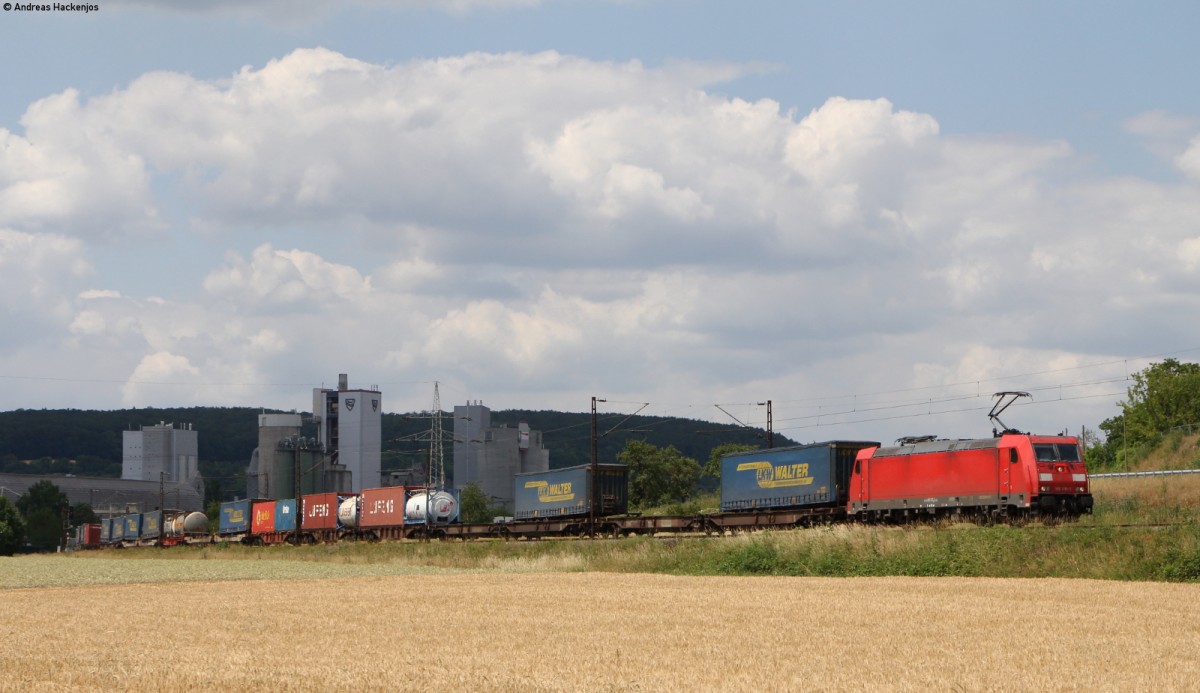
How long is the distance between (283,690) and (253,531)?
3398 inches

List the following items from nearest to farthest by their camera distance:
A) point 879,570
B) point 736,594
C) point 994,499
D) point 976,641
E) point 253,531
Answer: point 976,641 → point 736,594 → point 879,570 → point 994,499 → point 253,531

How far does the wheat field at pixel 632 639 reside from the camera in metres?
15.5

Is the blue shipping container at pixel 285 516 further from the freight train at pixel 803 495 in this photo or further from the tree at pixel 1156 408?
the tree at pixel 1156 408

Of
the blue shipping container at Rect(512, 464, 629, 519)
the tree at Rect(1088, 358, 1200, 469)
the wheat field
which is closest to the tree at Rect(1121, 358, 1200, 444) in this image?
the tree at Rect(1088, 358, 1200, 469)

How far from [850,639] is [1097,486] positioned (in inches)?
2069

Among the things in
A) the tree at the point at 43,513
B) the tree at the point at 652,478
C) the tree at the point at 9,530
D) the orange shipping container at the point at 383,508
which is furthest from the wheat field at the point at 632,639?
the tree at the point at 43,513

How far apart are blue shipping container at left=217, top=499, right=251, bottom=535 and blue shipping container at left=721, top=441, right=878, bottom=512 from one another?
5156cm

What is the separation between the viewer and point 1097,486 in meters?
66.7

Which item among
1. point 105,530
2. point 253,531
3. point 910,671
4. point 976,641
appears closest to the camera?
point 910,671

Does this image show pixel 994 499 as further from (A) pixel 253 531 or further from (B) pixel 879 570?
(A) pixel 253 531

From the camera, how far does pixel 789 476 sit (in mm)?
55906

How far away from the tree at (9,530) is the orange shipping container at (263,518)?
182ft

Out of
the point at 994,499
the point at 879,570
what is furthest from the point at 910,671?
the point at 994,499

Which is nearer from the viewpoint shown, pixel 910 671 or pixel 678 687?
pixel 678 687
